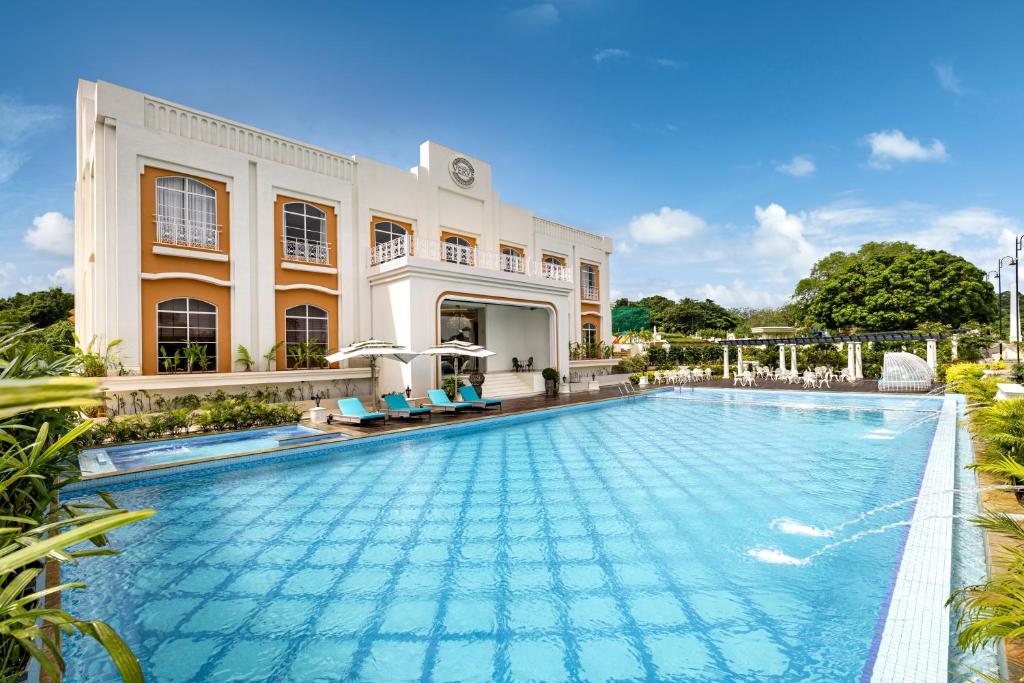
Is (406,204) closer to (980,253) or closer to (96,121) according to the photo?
(96,121)

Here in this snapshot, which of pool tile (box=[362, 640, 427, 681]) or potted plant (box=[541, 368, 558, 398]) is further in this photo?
potted plant (box=[541, 368, 558, 398])

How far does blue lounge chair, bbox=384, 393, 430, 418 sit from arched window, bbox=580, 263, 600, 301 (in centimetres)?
1511

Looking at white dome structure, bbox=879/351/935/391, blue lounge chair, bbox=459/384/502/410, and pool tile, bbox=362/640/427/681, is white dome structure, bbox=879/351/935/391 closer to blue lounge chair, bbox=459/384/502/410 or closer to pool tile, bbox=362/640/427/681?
blue lounge chair, bbox=459/384/502/410

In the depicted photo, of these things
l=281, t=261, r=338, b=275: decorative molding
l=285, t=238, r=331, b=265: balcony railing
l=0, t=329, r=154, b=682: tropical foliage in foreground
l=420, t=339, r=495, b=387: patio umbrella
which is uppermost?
l=285, t=238, r=331, b=265: balcony railing

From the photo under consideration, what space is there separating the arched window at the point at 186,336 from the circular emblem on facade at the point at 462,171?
10.4m

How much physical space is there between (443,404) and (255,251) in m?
7.55

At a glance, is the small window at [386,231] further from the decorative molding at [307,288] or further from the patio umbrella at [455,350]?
the patio umbrella at [455,350]

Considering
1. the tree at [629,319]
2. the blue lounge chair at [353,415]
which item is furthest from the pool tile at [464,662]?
the tree at [629,319]

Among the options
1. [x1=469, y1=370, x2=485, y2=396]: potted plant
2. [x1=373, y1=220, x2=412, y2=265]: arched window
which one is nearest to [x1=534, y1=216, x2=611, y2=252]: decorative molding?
[x1=373, y1=220, x2=412, y2=265]: arched window

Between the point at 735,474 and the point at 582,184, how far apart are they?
18.5m

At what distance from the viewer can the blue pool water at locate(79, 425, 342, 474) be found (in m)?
8.59

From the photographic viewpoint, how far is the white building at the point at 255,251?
1293 cm

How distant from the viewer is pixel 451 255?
18.8 m

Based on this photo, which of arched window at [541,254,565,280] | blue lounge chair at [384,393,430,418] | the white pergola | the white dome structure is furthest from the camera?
arched window at [541,254,565,280]
